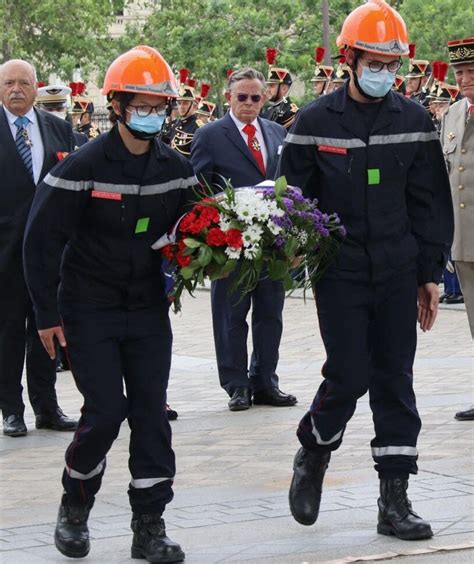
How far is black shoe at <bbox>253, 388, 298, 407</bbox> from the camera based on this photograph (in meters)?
10.3

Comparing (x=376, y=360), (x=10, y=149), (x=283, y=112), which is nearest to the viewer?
(x=376, y=360)

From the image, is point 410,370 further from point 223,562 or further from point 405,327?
point 223,562

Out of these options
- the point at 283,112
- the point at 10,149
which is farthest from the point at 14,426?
the point at 283,112

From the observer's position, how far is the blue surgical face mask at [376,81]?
662cm

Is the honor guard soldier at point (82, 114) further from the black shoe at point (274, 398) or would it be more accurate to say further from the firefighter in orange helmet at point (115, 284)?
the firefighter in orange helmet at point (115, 284)

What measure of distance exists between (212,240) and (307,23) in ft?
107

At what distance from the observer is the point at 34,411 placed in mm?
9906

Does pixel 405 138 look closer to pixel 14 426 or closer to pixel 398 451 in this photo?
pixel 398 451

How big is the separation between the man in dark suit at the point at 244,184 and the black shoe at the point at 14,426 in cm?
146

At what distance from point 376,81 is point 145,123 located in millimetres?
1029

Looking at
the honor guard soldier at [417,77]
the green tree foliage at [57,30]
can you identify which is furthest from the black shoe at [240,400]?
the green tree foliage at [57,30]

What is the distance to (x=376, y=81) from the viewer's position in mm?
6625

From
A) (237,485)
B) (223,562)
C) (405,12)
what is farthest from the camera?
(405,12)

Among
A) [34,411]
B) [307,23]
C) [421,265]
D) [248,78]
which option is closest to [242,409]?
[34,411]
